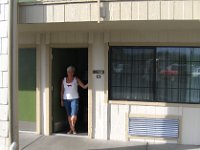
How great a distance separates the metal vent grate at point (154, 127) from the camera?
7359 mm

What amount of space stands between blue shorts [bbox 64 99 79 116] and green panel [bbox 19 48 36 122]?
0.80 m

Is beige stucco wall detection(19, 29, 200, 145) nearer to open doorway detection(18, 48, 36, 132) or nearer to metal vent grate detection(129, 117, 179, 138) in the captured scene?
metal vent grate detection(129, 117, 179, 138)

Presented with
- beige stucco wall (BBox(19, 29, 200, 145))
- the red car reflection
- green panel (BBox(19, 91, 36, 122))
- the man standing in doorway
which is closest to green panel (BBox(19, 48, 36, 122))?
green panel (BBox(19, 91, 36, 122))

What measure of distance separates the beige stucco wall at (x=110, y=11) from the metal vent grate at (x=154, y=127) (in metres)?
2.60

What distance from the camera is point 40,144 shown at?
732 cm

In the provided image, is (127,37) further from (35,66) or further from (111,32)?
(35,66)

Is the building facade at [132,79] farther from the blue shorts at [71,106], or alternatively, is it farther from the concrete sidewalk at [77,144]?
the blue shorts at [71,106]

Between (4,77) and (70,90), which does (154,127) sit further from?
(4,77)

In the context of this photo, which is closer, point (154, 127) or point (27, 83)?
point (154, 127)

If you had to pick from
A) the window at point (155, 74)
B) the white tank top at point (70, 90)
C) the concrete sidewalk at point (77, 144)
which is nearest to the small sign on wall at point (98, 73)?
the window at point (155, 74)

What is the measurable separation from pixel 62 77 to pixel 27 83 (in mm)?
897

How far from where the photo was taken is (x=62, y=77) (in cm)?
870

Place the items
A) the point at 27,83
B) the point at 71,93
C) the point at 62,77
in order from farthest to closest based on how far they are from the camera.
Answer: the point at 62,77 → the point at 27,83 → the point at 71,93

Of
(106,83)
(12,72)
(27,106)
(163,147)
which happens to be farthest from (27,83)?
(163,147)
